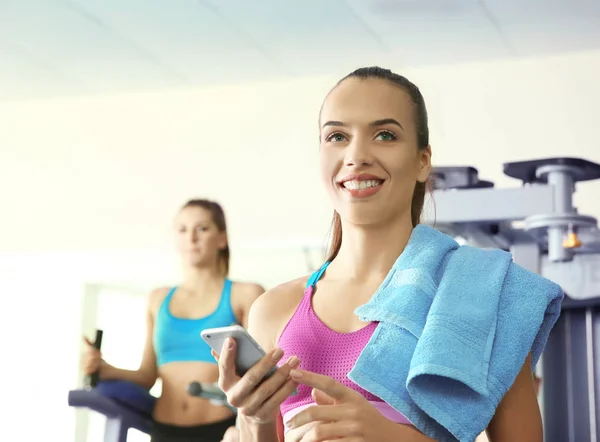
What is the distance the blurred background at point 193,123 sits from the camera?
3627 mm

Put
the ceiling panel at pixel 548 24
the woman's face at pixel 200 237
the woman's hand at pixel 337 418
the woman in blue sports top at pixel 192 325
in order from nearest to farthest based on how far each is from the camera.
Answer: the woman's hand at pixel 337 418 → the woman in blue sports top at pixel 192 325 → the woman's face at pixel 200 237 → the ceiling panel at pixel 548 24

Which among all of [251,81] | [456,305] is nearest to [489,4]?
[251,81]

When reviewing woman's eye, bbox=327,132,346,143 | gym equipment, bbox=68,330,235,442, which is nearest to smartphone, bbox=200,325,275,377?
woman's eye, bbox=327,132,346,143

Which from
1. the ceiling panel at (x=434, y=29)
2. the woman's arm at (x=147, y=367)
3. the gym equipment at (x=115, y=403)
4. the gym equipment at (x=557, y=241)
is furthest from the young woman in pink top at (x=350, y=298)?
the ceiling panel at (x=434, y=29)

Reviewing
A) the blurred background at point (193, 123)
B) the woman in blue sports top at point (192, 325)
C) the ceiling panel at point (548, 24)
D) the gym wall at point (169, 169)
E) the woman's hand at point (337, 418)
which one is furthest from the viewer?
the gym wall at point (169, 169)

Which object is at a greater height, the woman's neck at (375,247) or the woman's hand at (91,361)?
the woman's neck at (375,247)

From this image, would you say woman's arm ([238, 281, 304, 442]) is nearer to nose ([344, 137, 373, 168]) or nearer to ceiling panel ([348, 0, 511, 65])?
nose ([344, 137, 373, 168])

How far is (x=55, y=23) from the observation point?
371 centimetres

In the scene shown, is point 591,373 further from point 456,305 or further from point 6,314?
point 6,314

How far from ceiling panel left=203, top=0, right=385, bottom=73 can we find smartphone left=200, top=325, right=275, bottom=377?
2675 mm

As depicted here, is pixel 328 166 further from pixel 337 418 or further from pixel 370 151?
pixel 337 418

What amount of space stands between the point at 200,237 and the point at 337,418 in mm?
1780

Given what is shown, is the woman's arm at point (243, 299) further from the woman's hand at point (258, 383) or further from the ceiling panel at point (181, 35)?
the woman's hand at point (258, 383)

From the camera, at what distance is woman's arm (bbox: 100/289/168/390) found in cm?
239
